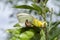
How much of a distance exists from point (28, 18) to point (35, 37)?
100 mm

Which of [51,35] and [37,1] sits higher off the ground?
[37,1]

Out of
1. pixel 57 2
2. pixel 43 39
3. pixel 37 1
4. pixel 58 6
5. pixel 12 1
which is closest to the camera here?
pixel 43 39

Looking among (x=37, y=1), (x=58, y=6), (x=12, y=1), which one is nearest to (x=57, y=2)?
(x=58, y=6)

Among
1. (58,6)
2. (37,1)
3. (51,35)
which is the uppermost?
(37,1)

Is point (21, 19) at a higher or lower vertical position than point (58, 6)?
higher

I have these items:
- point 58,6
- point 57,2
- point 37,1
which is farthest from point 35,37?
point 58,6

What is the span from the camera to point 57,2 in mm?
4223

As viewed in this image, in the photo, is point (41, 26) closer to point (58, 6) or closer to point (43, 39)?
point (43, 39)

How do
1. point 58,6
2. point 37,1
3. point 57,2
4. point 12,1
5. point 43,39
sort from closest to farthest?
point 43,39, point 37,1, point 57,2, point 58,6, point 12,1

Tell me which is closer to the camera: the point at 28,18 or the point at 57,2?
the point at 28,18

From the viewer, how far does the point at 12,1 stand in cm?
479

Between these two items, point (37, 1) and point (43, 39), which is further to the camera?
point (37, 1)

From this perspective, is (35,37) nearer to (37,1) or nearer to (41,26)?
(41,26)

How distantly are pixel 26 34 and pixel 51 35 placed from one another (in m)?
0.14
